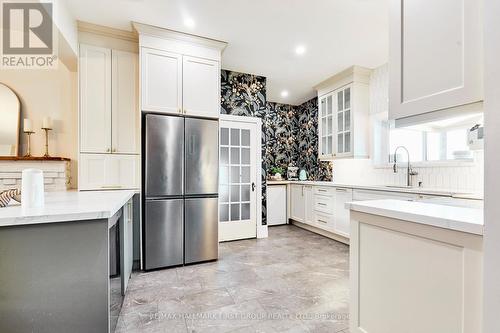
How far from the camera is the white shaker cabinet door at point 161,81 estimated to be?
2822mm

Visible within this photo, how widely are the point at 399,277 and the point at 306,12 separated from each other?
258 cm

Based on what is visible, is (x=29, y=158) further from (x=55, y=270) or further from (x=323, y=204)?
(x=323, y=204)

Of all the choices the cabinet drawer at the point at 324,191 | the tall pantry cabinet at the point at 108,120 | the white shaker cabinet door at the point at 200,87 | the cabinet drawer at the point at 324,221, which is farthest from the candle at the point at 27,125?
the cabinet drawer at the point at 324,221

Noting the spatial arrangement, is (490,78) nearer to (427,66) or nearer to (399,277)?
(427,66)

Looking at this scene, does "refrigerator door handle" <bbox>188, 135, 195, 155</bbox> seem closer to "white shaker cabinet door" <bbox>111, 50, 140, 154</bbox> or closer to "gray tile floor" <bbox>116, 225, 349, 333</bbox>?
"white shaker cabinet door" <bbox>111, 50, 140, 154</bbox>

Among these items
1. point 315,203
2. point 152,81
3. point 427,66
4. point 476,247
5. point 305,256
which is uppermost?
point 152,81

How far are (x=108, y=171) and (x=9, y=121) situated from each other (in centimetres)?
115

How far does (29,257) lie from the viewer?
1284mm

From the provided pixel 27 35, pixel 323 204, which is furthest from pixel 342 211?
pixel 27 35

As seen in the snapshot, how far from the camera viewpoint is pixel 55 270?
1.32m

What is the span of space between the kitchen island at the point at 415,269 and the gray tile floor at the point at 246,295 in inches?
24.8

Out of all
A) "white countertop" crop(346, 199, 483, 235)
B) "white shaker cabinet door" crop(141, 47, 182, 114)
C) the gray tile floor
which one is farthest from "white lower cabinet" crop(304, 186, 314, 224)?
"white countertop" crop(346, 199, 483, 235)

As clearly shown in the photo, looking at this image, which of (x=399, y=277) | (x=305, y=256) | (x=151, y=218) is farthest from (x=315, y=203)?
(x=399, y=277)

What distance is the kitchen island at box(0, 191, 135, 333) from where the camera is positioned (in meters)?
1.25
